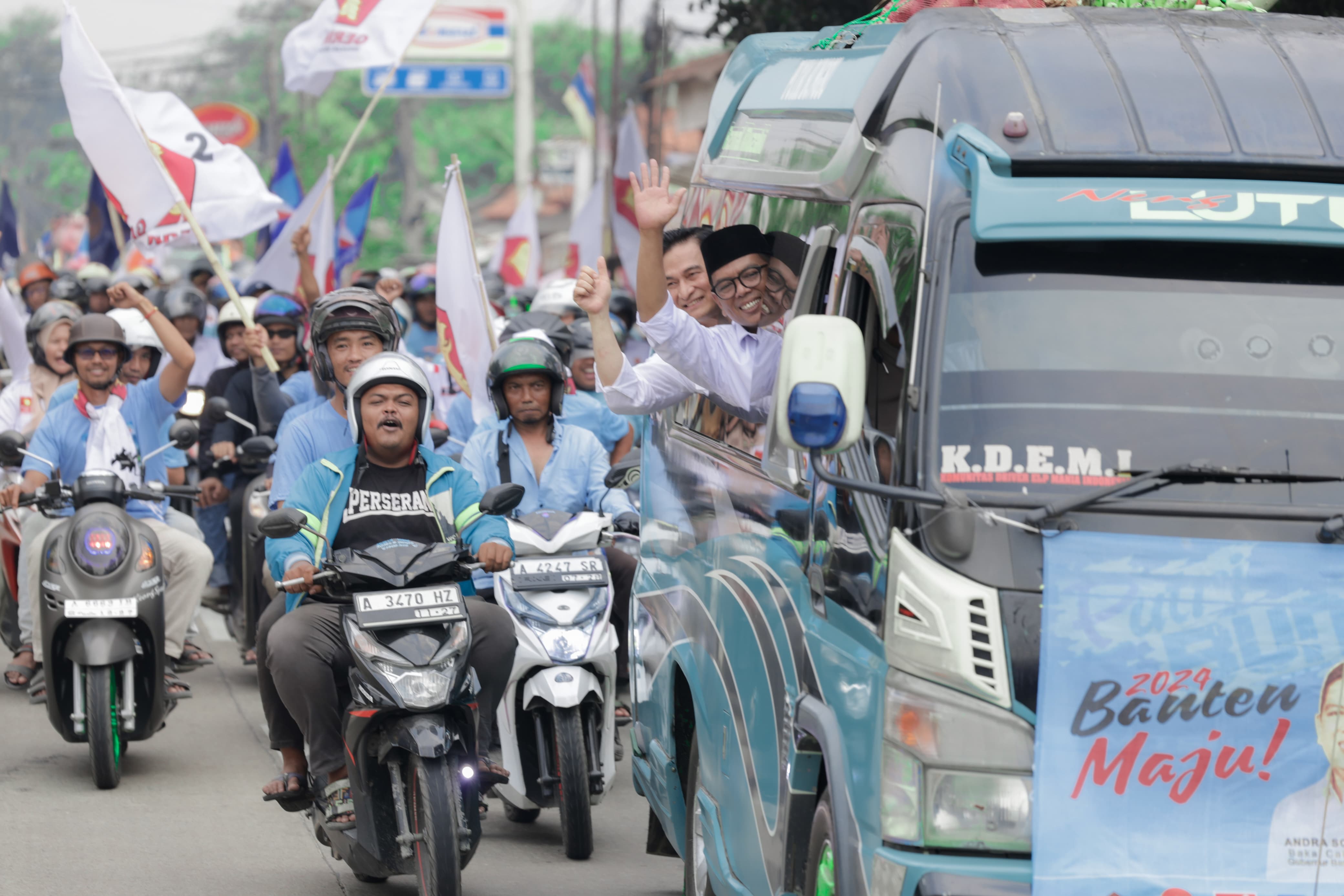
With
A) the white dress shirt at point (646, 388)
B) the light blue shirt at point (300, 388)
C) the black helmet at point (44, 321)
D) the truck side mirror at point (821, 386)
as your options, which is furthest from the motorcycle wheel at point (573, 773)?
the black helmet at point (44, 321)

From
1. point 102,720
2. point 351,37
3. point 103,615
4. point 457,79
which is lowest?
point 102,720

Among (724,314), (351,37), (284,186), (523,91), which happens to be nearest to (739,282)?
(724,314)

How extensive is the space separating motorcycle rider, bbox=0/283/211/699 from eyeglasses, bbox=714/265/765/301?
3.75 metres

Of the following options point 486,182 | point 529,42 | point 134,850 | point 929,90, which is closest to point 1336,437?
point 929,90

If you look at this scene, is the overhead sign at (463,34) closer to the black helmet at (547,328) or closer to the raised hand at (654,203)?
the black helmet at (547,328)

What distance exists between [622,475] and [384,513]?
172cm

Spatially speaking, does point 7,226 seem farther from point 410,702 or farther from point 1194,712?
point 1194,712

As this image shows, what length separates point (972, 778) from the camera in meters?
3.50

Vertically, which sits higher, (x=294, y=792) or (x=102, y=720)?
(x=294, y=792)

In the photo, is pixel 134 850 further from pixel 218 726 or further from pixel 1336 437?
pixel 1336 437

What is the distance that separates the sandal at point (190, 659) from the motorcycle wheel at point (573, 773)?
2796mm

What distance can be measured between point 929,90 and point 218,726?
6540 millimetres

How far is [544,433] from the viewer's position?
→ 7.82 meters

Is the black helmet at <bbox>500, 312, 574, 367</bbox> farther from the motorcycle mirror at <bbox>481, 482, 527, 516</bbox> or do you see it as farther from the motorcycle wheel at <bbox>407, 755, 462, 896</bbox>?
the motorcycle wheel at <bbox>407, 755, 462, 896</bbox>
